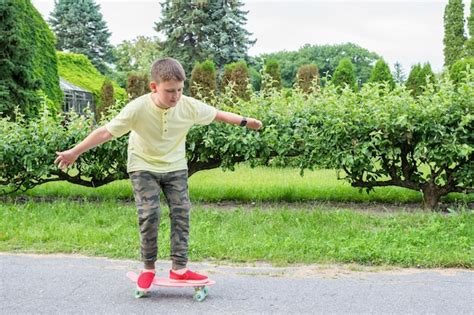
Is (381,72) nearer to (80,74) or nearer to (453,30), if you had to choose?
(80,74)

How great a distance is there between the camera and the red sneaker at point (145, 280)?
13.2 ft

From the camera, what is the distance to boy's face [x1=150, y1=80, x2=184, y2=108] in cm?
388

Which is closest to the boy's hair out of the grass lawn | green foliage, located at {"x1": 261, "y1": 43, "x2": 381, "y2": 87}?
the grass lawn

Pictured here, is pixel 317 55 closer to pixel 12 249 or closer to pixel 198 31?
pixel 198 31

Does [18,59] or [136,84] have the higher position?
[136,84]

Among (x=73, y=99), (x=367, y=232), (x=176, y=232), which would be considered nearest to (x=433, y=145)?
(x=367, y=232)

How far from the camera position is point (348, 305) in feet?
12.7

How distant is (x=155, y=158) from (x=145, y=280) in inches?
35.0

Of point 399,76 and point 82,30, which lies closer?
point 399,76

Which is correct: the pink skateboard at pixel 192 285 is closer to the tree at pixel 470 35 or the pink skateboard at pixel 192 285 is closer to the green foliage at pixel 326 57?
the tree at pixel 470 35

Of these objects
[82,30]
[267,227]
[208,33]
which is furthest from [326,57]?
[267,227]

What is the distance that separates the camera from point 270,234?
5961 mm

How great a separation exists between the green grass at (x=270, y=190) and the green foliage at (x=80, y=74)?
19.9 m

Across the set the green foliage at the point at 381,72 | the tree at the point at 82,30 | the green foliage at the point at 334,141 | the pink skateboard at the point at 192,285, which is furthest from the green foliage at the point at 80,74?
the pink skateboard at the point at 192,285
